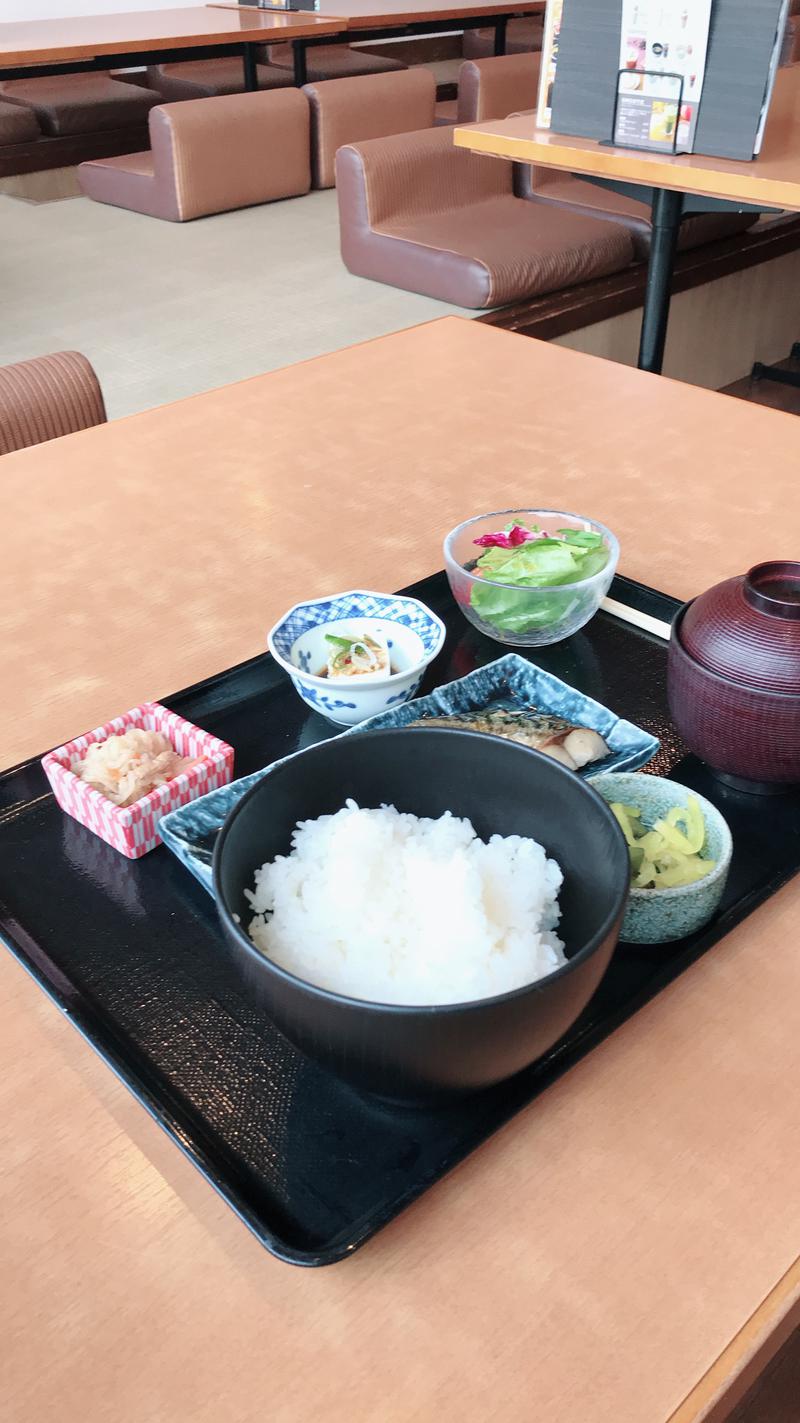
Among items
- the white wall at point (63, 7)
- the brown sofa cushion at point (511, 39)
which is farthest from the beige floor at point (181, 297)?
the white wall at point (63, 7)

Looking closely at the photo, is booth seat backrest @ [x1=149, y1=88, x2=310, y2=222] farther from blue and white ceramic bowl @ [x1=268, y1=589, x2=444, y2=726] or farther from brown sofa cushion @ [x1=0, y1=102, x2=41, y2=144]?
blue and white ceramic bowl @ [x1=268, y1=589, x2=444, y2=726]

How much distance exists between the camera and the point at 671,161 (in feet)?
7.11

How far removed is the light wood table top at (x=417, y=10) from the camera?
445 cm

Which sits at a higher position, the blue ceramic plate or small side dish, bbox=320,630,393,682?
small side dish, bbox=320,630,393,682

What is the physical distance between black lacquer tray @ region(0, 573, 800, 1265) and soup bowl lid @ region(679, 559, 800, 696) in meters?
0.09

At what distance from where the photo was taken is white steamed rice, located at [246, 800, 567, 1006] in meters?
0.47

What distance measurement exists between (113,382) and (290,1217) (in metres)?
2.12

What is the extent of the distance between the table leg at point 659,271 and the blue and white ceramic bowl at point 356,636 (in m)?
1.72

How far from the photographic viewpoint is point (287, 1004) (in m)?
0.44

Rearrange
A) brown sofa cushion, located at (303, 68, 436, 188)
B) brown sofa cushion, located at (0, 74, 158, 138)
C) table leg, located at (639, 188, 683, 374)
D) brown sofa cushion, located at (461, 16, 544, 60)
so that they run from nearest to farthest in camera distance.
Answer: table leg, located at (639, 188, 683, 374)
brown sofa cushion, located at (303, 68, 436, 188)
brown sofa cushion, located at (0, 74, 158, 138)
brown sofa cushion, located at (461, 16, 544, 60)


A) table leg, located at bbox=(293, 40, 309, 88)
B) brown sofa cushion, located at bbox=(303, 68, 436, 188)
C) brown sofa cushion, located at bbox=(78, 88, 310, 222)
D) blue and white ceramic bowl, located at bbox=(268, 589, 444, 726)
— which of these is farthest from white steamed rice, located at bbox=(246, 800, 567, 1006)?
table leg, located at bbox=(293, 40, 309, 88)

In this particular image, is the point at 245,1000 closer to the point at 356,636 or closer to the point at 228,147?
the point at 356,636

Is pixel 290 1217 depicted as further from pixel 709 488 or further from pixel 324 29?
pixel 324 29

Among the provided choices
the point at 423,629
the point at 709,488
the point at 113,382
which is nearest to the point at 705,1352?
the point at 423,629
